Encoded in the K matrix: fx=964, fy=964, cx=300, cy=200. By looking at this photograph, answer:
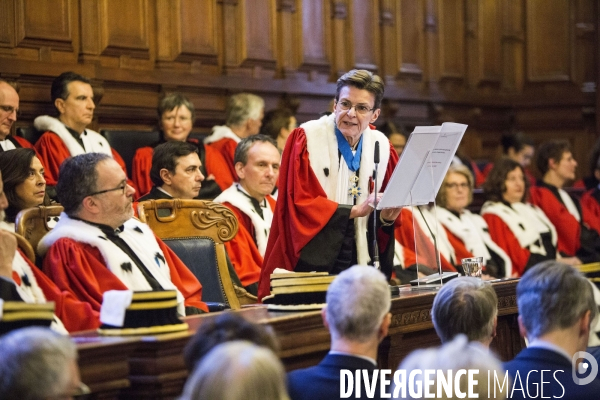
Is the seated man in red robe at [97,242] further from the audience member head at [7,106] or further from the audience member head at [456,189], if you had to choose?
the audience member head at [456,189]

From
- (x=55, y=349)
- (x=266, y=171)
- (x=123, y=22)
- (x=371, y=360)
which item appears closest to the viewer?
(x=55, y=349)

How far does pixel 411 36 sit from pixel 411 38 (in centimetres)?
2

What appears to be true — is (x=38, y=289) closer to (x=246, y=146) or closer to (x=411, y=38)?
(x=246, y=146)

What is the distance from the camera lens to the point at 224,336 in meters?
2.30

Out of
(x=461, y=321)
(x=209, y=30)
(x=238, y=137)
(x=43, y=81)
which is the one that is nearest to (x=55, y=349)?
(x=461, y=321)

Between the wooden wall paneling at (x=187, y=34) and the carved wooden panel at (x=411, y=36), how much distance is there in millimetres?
2567

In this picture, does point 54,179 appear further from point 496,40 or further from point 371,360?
point 496,40

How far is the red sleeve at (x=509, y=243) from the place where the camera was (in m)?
8.29

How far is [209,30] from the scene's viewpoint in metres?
8.31

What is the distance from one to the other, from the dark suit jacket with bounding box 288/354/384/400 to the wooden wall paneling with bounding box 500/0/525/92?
9.29 metres

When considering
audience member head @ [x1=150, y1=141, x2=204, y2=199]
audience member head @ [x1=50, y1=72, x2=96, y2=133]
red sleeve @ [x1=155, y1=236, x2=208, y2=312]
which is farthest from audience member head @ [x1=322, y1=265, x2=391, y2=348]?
audience member head @ [x1=50, y1=72, x2=96, y2=133]

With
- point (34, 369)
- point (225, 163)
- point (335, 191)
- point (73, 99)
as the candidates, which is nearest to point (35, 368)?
point (34, 369)

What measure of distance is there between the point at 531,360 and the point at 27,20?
5256 millimetres

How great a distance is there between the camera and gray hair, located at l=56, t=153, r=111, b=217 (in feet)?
14.1
